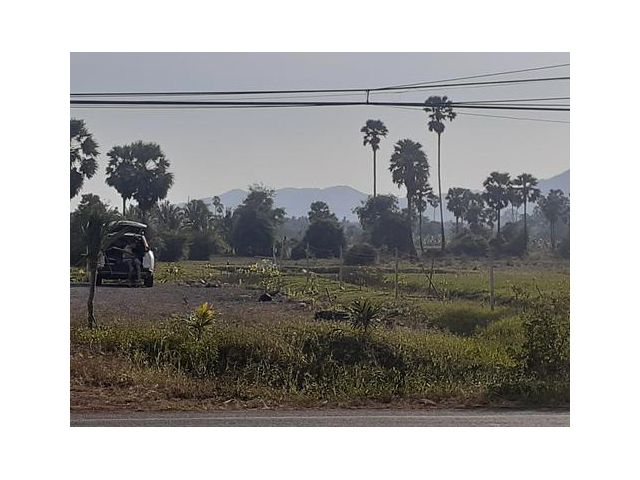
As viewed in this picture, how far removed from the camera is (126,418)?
11227mm

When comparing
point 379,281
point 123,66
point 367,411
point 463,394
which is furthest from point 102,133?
point 463,394

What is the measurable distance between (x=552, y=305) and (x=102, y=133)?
6.13 m

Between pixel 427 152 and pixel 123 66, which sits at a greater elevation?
pixel 123 66

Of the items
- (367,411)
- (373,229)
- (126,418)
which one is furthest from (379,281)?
(126,418)

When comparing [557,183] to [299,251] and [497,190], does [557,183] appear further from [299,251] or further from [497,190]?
[299,251]

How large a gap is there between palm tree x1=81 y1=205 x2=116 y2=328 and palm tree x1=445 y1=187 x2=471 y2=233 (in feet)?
14.2

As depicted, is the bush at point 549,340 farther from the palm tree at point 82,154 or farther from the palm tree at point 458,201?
the palm tree at point 82,154

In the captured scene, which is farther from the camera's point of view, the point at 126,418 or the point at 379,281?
the point at 379,281

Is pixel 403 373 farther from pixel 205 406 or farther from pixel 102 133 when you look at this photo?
pixel 102 133

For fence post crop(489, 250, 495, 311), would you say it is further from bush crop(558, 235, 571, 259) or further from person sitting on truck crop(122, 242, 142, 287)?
person sitting on truck crop(122, 242, 142, 287)

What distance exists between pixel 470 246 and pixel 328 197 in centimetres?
196

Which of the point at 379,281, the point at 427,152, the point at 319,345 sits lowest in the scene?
Answer: the point at 319,345

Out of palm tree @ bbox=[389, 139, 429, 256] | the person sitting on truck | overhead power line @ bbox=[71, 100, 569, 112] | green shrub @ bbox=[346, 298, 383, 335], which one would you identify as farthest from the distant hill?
the person sitting on truck

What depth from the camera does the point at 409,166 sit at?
11758 millimetres
